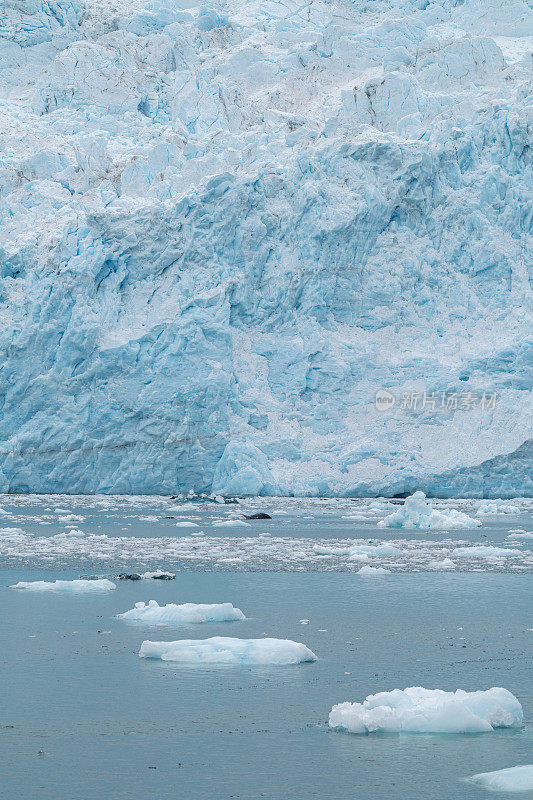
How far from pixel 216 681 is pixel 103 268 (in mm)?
19136

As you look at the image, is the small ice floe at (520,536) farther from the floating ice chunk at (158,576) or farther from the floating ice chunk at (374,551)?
the floating ice chunk at (158,576)

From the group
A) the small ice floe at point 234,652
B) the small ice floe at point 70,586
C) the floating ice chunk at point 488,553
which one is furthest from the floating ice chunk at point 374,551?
the small ice floe at point 234,652

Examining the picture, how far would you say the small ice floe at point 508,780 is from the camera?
290 centimetres

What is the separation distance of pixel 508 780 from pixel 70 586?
15.7 ft

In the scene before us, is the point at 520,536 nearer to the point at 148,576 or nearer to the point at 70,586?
the point at 148,576

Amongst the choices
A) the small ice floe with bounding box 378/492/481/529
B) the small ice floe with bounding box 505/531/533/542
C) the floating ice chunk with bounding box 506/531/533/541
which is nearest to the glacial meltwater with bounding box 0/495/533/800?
the small ice floe with bounding box 505/531/533/542

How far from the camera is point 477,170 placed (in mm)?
23609

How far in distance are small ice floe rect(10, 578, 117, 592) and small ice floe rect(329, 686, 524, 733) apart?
12.8 feet

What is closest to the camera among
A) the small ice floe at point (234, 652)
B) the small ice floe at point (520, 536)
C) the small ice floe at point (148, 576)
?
the small ice floe at point (234, 652)

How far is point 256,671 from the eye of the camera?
4.64 m

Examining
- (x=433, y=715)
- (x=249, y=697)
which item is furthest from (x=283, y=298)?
(x=433, y=715)

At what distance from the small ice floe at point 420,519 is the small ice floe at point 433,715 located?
34.7ft

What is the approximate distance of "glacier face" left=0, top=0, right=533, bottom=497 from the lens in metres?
22.0

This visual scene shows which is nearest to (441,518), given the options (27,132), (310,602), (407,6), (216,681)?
(310,602)
